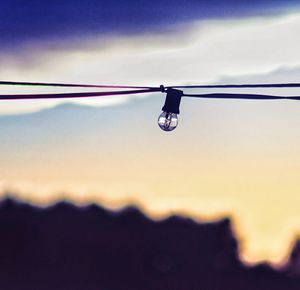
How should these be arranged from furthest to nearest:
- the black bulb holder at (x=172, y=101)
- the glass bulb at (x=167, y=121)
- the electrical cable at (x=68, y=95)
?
the black bulb holder at (x=172, y=101)
the glass bulb at (x=167, y=121)
the electrical cable at (x=68, y=95)

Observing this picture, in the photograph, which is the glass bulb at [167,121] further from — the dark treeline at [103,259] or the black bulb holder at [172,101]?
the dark treeline at [103,259]

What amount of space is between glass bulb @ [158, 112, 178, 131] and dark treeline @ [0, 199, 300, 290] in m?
57.6

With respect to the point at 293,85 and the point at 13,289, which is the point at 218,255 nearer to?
the point at 13,289

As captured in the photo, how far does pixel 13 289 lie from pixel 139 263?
8440 mm

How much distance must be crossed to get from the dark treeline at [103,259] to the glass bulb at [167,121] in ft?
189

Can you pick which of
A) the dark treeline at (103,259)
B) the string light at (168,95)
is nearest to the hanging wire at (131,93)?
the string light at (168,95)

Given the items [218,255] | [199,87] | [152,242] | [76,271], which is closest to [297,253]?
[218,255]

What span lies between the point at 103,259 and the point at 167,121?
198 feet

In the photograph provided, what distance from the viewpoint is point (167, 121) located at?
10305 millimetres

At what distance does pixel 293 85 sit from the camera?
9.91m

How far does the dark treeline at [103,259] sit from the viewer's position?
69312 mm

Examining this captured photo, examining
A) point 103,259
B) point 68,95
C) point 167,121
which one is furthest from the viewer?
point 103,259

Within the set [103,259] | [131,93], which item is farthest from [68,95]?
[103,259]

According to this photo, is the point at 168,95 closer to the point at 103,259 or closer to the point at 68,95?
the point at 68,95
